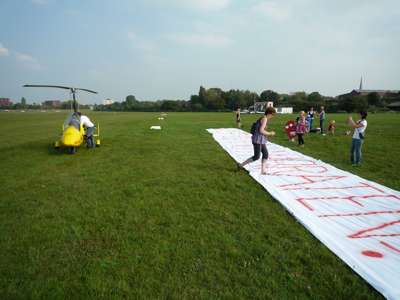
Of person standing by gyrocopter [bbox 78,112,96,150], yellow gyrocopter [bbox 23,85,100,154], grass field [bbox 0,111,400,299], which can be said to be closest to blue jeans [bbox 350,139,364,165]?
grass field [bbox 0,111,400,299]

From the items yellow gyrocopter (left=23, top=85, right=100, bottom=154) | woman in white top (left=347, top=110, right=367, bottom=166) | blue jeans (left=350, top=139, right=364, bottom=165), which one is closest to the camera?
woman in white top (left=347, top=110, right=367, bottom=166)

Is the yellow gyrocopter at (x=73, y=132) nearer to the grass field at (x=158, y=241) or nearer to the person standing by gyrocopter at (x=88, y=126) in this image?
the person standing by gyrocopter at (x=88, y=126)

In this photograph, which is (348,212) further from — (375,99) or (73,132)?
(375,99)

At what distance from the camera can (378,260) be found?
11.0ft

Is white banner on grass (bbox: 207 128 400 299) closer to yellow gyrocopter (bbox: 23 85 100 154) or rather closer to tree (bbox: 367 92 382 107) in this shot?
yellow gyrocopter (bbox: 23 85 100 154)

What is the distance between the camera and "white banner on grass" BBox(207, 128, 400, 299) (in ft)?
10.6

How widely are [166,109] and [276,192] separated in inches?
4597

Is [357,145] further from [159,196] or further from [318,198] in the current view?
[159,196]

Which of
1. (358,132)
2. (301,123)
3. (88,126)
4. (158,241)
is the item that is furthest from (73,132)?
(358,132)

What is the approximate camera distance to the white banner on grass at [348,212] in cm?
324

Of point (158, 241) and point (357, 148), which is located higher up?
point (357, 148)

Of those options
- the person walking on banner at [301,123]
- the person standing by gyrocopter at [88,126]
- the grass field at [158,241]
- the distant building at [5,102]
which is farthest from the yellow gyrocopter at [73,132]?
the distant building at [5,102]

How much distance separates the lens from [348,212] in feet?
16.1

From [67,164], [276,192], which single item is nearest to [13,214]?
[67,164]
